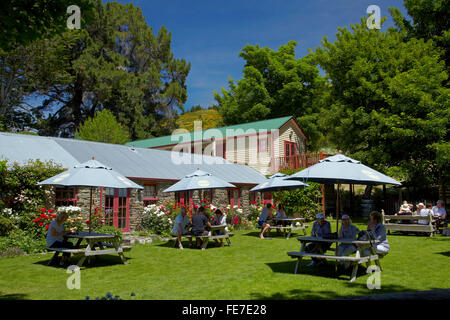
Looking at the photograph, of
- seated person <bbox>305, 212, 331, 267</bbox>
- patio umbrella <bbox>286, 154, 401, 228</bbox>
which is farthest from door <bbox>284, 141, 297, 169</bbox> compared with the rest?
patio umbrella <bbox>286, 154, 401, 228</bbox>

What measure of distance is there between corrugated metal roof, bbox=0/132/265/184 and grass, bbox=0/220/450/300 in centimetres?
609

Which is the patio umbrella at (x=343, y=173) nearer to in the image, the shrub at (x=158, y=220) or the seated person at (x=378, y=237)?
the seated person at (x=378, y=237)

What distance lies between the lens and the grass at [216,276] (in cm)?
640

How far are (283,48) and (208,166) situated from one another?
1005 inches

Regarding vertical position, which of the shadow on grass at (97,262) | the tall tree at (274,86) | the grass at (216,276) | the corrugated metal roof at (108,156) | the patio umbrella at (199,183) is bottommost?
the shadow on grass at (97,262)

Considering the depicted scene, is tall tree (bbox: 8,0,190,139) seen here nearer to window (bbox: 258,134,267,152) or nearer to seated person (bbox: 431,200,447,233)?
window (bbox: 258,134,267,152)

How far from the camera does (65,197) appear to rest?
49.2ft

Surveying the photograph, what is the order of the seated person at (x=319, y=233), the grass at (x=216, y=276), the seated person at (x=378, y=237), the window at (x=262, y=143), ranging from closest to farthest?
the grass at (x=216, y=276) → the seated person at (x=378, y=237) → the seated person at (x=319, y=233) → the window at (x=262, y=143)

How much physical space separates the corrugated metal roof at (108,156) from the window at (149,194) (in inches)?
24.3

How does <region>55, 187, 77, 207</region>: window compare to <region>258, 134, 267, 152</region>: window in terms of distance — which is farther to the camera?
<region>258, 134, 267, 152</region>: window

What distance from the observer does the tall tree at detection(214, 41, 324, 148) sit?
135 ft

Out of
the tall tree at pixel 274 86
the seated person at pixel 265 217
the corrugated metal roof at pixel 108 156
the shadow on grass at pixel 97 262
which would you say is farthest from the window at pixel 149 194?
the tall tree at pixel 274 86

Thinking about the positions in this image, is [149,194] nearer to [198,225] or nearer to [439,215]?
[198,225]
